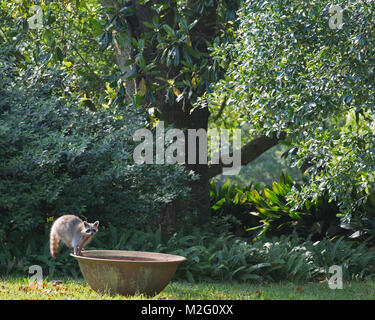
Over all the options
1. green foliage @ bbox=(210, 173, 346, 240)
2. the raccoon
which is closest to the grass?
the raccoon

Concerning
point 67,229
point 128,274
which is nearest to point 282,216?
point 67,229

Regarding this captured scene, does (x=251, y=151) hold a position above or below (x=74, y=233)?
above

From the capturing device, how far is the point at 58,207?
8695 millimetres

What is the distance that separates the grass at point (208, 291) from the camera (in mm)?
6514

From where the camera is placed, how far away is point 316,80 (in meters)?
6.82

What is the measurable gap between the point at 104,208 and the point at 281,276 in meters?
3.15

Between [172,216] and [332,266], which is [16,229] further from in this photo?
[332,266]

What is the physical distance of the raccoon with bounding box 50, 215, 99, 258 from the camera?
22.3 ft

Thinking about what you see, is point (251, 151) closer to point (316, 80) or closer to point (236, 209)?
point (236, 209)

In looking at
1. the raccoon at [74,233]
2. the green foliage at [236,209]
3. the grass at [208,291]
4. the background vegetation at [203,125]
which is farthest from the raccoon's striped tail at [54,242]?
the green foliage at [236,209]

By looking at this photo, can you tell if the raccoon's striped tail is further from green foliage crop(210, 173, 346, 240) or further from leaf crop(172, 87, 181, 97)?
green foliage crop(210, 173, 346, 240)

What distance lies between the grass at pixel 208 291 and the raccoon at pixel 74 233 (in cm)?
54

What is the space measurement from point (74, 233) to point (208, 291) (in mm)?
1923

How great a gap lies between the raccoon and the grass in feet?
1.76
